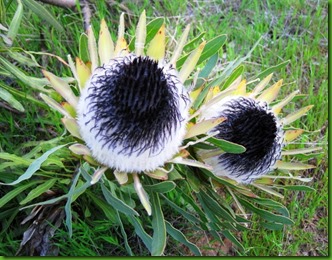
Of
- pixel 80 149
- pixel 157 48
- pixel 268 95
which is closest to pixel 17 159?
pixel 80 149

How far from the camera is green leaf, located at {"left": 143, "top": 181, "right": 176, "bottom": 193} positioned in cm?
165

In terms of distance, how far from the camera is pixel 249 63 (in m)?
2.74

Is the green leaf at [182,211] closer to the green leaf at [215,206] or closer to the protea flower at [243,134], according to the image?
the green leaf at [215,206]

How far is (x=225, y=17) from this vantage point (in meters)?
2.92

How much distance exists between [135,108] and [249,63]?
1295mm

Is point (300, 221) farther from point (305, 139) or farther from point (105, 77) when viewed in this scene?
point (105, 77)

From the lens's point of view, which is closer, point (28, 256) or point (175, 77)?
point (175, 77)

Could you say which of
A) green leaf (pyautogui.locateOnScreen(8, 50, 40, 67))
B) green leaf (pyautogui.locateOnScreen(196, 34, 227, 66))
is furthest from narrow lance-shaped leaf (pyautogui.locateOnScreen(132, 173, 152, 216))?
green leaf (pyautogui.locateOnScreen(8, 50, 40, 67))

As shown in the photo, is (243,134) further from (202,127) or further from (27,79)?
(27,79)

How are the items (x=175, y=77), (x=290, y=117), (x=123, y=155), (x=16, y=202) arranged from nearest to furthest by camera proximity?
(x=123, y=155) < (x=175, y=77) < (x=290, y=117) < (x=16, y=202)

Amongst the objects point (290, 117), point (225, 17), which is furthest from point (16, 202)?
point (225, 17)

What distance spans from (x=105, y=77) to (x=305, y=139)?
1198 millimetres

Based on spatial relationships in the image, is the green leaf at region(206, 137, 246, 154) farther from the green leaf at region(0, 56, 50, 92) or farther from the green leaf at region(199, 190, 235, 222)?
the green leaf at region(0, 56, 50, 92)

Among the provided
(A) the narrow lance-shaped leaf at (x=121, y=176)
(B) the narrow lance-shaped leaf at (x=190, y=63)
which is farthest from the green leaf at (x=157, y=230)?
(B) the narrow lance-shaped leaf at (x=190, y=63)
